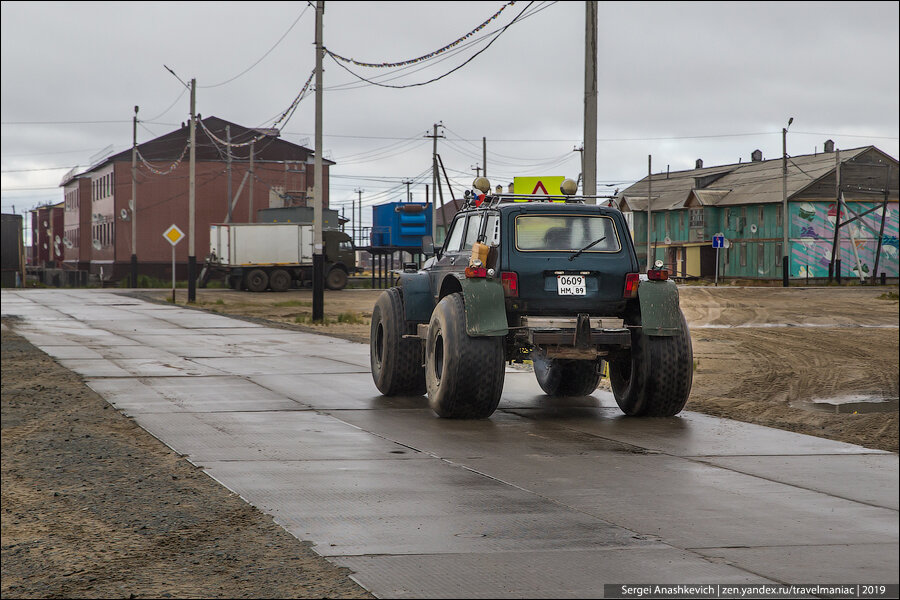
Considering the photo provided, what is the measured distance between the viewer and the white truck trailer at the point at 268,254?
5703cm

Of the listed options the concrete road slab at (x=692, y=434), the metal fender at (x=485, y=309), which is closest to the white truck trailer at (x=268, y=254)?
the concrete road slab at (x=692, y=434)

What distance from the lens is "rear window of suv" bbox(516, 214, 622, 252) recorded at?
38.2ft

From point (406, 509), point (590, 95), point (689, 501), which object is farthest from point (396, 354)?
point (590, 95)

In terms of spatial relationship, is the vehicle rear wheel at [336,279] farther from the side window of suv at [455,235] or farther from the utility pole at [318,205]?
the side window of suv at [455,235]

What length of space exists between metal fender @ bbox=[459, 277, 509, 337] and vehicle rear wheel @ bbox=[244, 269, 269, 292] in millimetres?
46754

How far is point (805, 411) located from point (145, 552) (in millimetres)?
8549

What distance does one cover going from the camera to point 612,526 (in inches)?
261

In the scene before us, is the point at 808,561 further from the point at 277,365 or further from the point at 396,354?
the point at 277,365

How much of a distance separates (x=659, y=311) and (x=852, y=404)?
361 centimetres

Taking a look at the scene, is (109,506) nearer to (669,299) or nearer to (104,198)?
(669,299)

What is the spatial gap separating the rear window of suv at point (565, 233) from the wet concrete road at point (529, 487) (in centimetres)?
189

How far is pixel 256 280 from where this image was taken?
56.9 m

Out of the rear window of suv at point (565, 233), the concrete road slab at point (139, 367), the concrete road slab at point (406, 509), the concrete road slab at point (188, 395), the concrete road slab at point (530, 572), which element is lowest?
the concrete road slab at point (139, 367)

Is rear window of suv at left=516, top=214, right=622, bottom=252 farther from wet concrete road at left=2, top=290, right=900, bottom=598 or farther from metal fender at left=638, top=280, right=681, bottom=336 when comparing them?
wet concrete road at left=2, top=290, right=900, bottom=598
